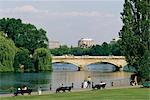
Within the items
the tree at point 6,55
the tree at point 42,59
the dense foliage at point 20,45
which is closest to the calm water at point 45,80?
the tree at point 6,55

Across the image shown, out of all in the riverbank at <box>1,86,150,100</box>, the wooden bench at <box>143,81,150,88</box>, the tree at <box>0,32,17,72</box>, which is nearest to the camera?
the riverbank at <box>1,86,150,100</box>

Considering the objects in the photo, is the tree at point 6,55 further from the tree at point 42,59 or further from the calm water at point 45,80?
the tree at point 42,59

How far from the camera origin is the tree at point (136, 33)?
134 ft

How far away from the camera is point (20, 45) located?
97562 millimetres

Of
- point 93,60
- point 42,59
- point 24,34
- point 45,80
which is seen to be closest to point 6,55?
point 42,59

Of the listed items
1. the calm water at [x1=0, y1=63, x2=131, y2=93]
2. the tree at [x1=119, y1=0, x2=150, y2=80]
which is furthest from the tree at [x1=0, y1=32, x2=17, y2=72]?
the tree at [x1=119, y1=0, x2=150, y2=80]

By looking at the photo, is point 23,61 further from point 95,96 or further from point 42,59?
point 95,96

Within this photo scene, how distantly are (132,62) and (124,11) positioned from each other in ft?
15.6

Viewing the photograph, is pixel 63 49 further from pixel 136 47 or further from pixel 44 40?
pixel 136 47

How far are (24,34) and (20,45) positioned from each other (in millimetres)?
4414

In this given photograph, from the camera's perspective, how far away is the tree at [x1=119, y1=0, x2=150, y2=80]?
40750mm

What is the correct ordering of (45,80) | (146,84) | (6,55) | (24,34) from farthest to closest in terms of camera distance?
(24,34), (6,55), (45,80), (146,84)

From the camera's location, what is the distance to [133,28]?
1647 inches

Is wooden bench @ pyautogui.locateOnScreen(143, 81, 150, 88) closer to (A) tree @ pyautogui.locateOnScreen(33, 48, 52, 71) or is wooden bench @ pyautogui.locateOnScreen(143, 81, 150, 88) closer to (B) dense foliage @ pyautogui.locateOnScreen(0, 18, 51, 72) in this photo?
(B) dense foliage @ pyautogui.locateOnScreen(0, 18, 51, 72)
